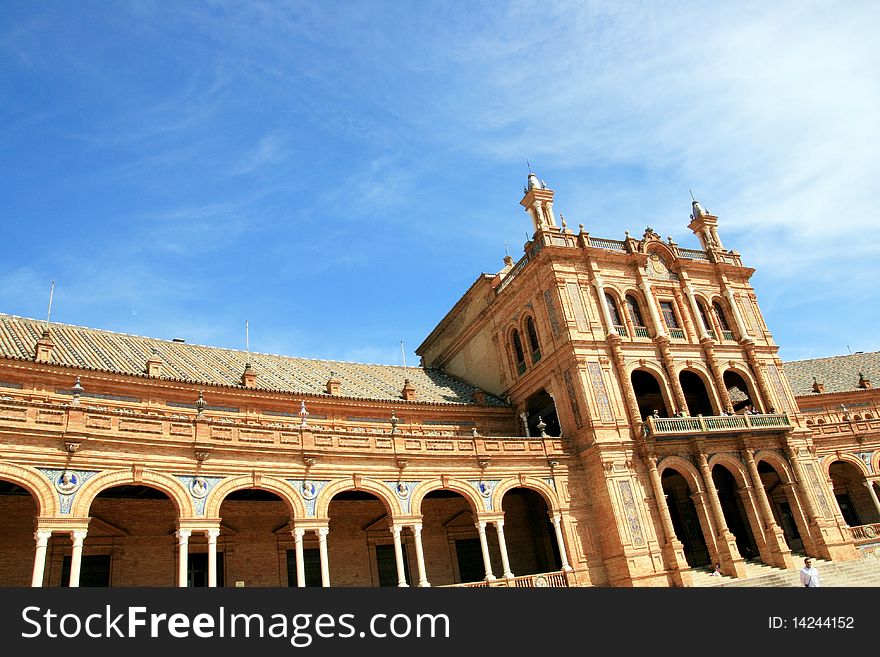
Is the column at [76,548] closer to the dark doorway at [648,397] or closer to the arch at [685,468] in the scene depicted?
the arch at [685,468]

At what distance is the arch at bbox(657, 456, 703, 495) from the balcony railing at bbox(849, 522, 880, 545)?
9061 millimetres

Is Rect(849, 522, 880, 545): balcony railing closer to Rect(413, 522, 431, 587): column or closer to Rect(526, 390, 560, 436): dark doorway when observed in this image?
Rect(526, 390, 560, 436): dark doorway

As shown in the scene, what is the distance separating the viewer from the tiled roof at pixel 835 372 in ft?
149

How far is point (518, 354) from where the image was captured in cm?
3469

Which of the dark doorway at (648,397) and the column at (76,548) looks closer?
the column at (76,548)

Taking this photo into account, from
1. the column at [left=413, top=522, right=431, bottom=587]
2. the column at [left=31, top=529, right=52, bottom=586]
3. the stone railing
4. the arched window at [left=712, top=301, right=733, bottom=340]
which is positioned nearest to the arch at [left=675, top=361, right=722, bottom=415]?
the arched window at [left=712, top=301, right=733, bottom=340]

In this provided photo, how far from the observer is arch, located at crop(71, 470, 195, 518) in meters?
17.5

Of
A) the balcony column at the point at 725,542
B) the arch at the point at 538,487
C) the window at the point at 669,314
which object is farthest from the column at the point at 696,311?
the arch at the point at 538,487

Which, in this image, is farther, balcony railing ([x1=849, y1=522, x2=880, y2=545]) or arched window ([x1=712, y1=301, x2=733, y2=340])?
arched window ([x1=712, y1=301, x2=733, y2=340])

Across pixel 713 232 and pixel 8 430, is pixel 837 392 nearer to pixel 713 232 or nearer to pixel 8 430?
pixel 713 232

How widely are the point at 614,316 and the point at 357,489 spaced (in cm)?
1632

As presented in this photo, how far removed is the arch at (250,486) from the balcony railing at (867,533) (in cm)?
2685

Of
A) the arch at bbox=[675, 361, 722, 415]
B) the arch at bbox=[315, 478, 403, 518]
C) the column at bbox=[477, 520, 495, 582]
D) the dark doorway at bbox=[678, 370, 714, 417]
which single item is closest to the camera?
the arch at bbox=[315, 478, 403, 518]
